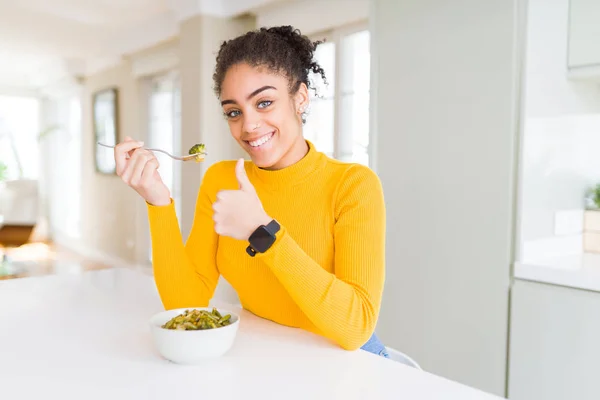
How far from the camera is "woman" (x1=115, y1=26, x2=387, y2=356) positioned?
0.95 meters

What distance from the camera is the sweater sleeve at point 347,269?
0.92 m

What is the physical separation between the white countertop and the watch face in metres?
1.21

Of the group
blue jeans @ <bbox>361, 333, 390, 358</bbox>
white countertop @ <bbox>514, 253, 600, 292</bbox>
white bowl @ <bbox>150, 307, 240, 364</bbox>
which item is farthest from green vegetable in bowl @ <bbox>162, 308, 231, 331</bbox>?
white countertop @ <bbox>514, 253, 600, 292</bbox>

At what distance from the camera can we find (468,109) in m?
1.94

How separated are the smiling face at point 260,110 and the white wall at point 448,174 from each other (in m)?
0.96

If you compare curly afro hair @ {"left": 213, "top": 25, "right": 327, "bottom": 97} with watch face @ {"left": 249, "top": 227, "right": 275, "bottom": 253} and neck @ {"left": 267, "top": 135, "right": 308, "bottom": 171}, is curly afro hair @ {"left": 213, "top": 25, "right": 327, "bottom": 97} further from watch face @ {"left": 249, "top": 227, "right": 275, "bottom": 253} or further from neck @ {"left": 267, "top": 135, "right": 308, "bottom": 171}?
watch face @ {"left": 249, "top": 227, "right": 275, "bottom": 253}

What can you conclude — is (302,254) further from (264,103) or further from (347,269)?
(264,103)

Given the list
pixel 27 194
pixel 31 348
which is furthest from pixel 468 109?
pixel 27 194

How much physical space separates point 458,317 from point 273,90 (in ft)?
4.14

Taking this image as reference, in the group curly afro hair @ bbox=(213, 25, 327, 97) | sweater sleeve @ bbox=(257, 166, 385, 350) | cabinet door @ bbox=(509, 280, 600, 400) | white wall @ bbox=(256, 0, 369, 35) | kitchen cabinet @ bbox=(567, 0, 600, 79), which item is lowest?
cabinet door @ bbox=(509, 280, 600, 400)

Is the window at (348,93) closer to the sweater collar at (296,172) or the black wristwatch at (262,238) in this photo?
the sweater collar at (296,172)

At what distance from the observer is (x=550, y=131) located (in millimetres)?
1915

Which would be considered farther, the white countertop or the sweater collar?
the white countertop

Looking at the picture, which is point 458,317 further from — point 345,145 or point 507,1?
point 345,145
